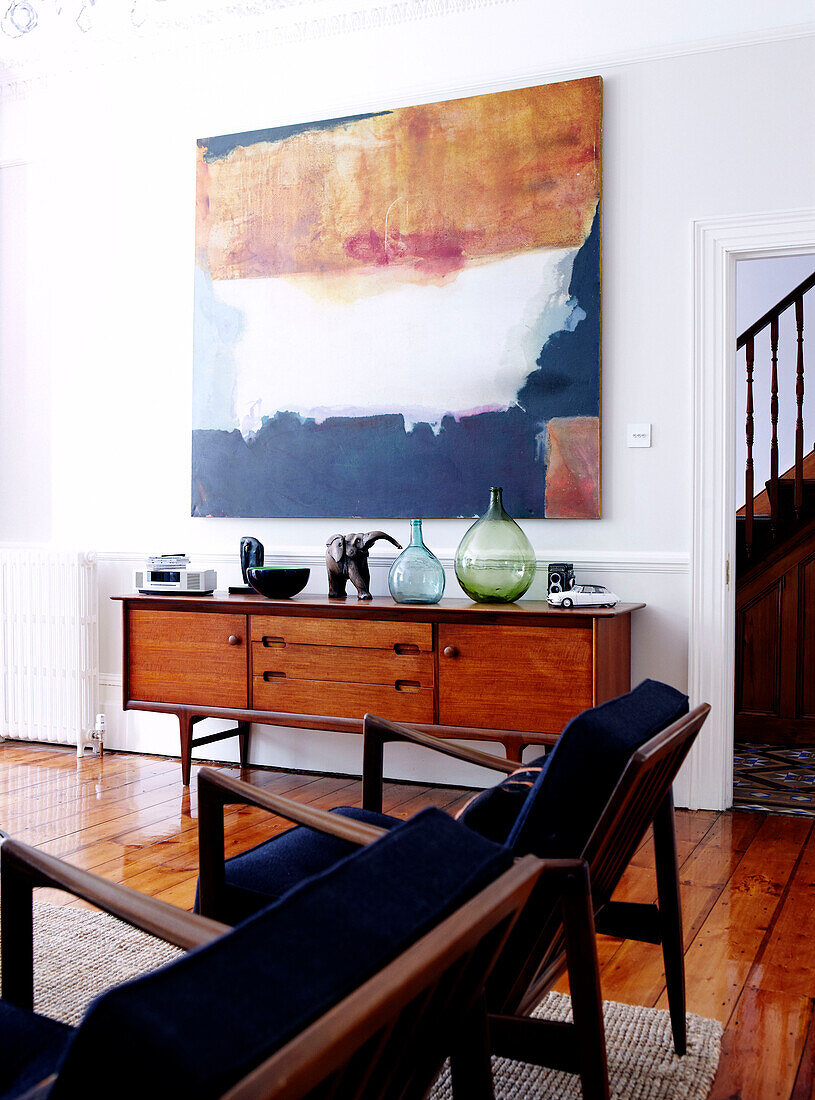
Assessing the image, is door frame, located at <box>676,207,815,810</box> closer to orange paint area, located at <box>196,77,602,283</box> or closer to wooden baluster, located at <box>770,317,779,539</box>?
orange paint area, located at <box>196,77,602,283</box>

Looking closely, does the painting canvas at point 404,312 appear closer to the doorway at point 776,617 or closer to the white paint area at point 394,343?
the white paint area at point 394,343

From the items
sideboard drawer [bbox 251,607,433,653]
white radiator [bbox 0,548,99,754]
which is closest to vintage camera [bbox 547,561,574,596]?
sideboard drawer [bbox 251,607,433,653]

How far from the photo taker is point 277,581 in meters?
3.94

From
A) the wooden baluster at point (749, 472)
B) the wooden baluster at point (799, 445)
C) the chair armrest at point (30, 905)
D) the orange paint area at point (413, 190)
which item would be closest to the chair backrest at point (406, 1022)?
the chair armrest at point (30, 905)

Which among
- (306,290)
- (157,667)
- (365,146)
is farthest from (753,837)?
(365,146)

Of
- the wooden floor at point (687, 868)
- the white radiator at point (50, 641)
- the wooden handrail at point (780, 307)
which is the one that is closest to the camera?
the wooden floor at point (687, 868)

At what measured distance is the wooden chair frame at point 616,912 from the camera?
1457 mm

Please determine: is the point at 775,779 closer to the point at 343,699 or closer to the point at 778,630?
the point at 778,630

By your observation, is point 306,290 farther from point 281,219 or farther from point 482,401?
point 482,401

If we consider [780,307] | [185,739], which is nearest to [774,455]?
[780,307]

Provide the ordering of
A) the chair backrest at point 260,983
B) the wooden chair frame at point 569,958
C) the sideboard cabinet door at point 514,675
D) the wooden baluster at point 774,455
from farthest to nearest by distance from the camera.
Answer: the wooden baluster at point 774,455 → the sideboard cabinet door at point 514,675 → the wooden chair frame at point 569,958 → the chair backrest at point 260,983

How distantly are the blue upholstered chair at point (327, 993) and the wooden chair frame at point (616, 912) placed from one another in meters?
0.41

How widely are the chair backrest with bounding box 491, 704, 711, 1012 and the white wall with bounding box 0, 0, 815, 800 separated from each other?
2093 millimetres

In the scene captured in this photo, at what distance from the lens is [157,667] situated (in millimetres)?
4047
